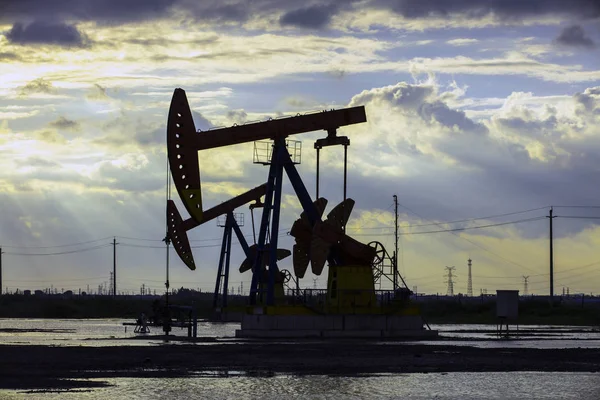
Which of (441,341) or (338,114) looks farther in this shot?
(338,114)

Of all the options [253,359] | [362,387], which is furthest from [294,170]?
[362,387]

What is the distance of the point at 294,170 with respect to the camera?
4938 centimetres

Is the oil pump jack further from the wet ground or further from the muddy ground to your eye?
the muddy ground

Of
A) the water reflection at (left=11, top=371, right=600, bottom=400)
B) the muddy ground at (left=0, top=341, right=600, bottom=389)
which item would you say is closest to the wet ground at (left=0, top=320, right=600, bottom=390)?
the muddy ground at (left=0, top=341, right=600, bottom=389)

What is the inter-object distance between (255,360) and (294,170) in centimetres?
1851

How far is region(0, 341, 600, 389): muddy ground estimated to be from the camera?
2753 cm

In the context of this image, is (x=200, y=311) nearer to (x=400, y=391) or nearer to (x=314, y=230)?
(x=314, y=230)

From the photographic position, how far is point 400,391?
23938 millimetres

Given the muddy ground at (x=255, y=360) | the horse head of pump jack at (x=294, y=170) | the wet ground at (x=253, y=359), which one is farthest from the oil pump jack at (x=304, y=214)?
the muddy ground at (x=255, y=360)

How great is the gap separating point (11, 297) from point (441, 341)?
91.6 metres

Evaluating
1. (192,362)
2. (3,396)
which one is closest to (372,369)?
(192,362)

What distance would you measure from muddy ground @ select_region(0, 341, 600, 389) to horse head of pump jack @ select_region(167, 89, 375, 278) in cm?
836

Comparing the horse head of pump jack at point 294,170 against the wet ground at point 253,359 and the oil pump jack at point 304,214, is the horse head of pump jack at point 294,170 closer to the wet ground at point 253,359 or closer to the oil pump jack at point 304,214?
the oil pump jack at point 304,214

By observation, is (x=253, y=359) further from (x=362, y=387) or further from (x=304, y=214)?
(x=304, y=214)
